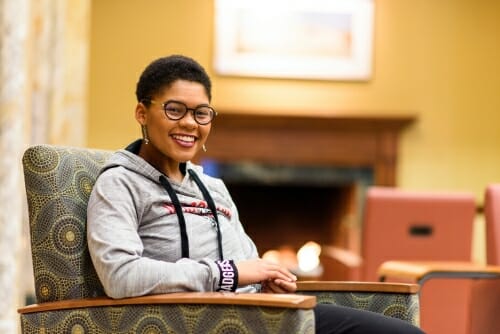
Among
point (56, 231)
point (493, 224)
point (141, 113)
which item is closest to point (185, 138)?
point (141, 113)

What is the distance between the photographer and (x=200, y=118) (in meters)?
2.75

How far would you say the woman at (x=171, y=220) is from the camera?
248 centimetres

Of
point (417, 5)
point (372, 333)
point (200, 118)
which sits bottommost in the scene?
point (372, 333)

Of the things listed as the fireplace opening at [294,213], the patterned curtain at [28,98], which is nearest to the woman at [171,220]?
the patterned curtain at [28,98]

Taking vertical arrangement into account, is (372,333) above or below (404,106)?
below

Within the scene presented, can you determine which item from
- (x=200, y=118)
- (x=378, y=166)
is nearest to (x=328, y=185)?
(x=378, y=166)

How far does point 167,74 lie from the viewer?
273cm

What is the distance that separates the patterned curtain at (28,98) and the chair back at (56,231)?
7.55ft

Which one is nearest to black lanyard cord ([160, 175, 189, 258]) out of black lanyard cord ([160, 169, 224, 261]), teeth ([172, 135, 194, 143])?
black lanyard cord ([160, 169, 224, 261])

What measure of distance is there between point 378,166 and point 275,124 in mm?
946

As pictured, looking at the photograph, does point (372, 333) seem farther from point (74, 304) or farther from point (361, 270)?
point (361, 270)

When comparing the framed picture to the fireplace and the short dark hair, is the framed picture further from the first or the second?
the short dark hair

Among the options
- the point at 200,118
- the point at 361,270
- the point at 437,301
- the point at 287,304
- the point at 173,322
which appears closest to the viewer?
the point at 287,304

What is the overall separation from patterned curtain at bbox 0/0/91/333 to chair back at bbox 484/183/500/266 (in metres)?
2.24
